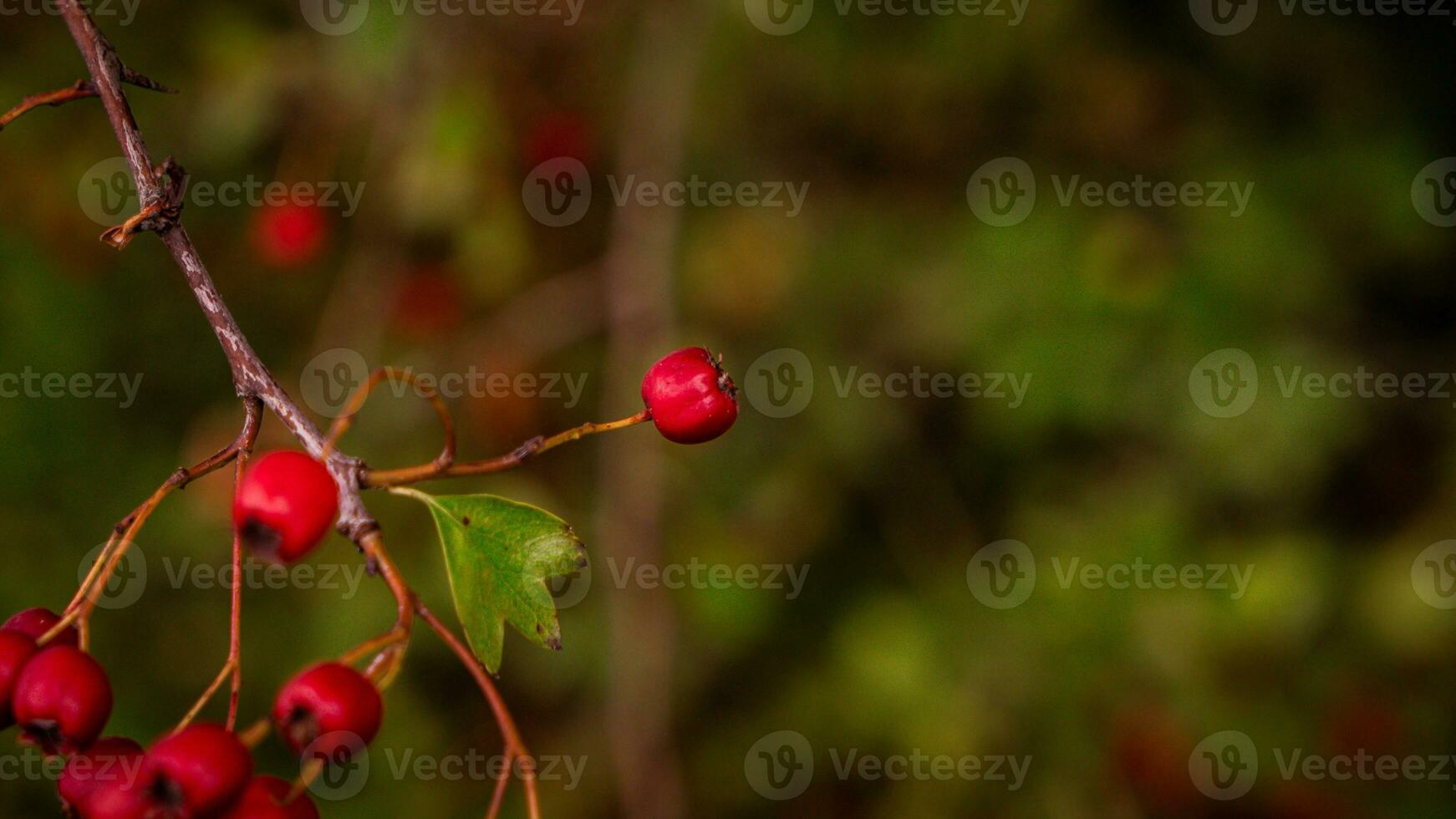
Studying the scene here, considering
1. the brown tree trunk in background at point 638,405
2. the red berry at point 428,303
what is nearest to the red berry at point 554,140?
the brown tree trunk in background at point 638,405

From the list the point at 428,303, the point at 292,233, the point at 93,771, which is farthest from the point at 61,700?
the point at 428,303

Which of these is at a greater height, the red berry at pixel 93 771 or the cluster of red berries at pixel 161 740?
the cluster of red berries at pixel 161 740

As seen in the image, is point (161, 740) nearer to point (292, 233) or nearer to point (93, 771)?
point (93, 771)

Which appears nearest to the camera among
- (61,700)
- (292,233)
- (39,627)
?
(61,700)

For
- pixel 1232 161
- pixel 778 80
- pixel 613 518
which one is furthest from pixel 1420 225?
pixel 613 518

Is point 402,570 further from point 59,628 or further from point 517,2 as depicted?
point 59,628

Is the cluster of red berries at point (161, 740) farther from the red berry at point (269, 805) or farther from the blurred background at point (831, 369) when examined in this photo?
the blurred background at point (831, 369)
